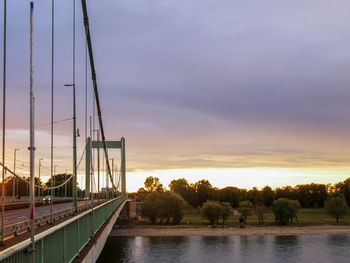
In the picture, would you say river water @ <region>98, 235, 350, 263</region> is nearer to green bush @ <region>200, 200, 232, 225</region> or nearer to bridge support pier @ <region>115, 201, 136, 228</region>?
bridge support pier @ <region>115, 201, 136, 228</region>

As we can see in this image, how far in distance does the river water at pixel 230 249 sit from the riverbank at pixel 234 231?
13.7 feet

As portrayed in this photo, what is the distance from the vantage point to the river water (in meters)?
44.4

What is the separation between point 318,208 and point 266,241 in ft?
251

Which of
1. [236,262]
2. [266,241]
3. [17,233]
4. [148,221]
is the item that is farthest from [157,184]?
[17,233]

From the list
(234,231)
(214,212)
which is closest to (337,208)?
(214,212)

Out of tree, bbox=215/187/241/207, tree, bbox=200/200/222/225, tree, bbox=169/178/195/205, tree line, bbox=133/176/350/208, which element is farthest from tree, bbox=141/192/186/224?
tree, bbox=169/178/195/205

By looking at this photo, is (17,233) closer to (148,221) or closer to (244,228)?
(244,228)

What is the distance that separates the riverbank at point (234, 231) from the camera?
69812 millimetres

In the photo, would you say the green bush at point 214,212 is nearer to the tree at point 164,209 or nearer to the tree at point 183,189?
the tree at point 164,209

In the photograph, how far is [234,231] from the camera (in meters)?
72.2

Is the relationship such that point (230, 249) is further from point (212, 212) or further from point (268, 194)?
point (268, 194)

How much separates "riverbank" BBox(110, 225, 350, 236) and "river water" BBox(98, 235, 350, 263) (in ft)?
13.7

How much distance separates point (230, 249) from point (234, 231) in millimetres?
21329

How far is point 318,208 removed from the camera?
130 meters
